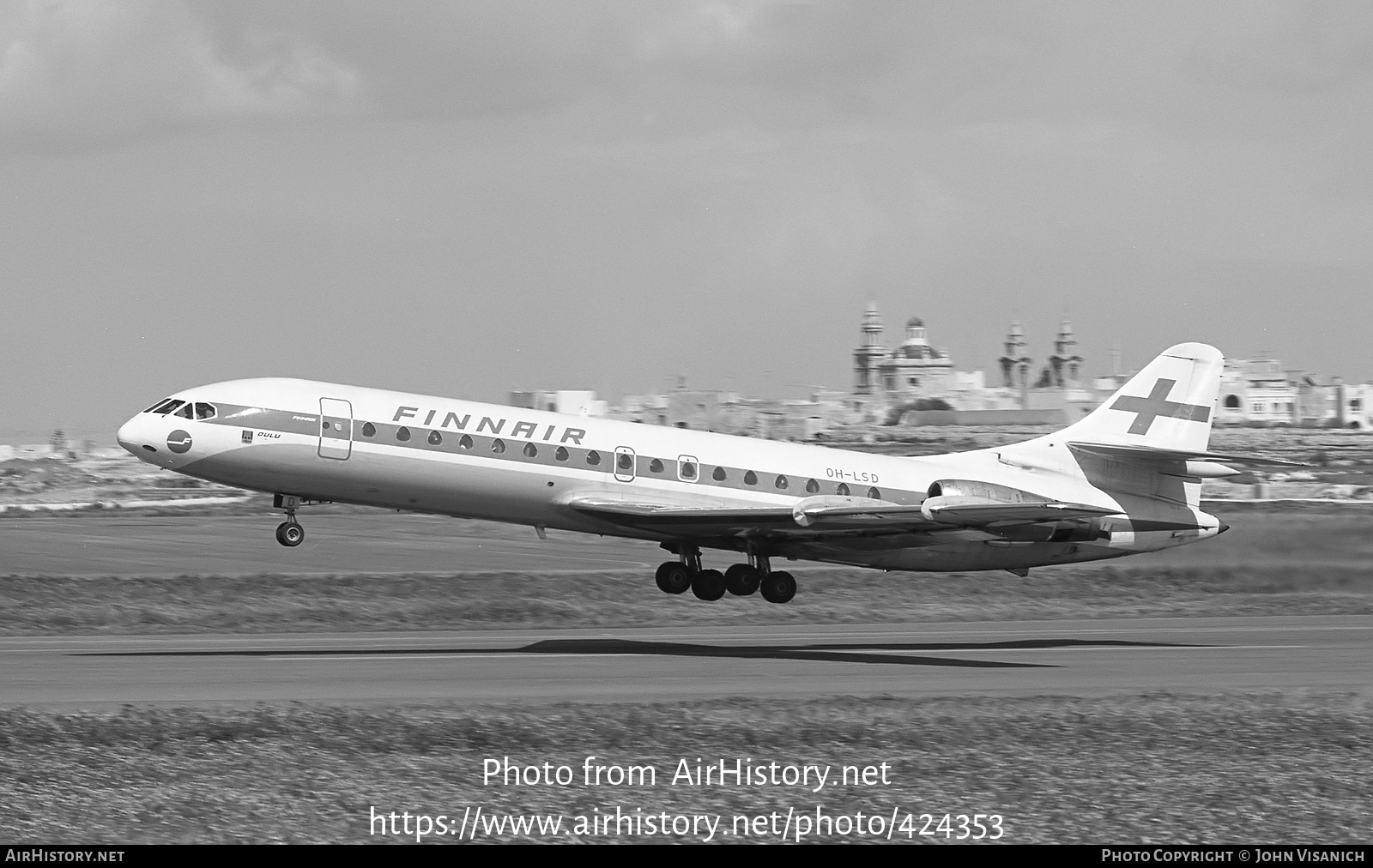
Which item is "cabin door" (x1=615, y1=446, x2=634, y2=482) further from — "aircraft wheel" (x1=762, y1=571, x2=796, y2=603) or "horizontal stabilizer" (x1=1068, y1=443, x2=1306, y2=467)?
"horizontal stabilizer" (x1=1068, y1=443, x2=1306, y2=467)

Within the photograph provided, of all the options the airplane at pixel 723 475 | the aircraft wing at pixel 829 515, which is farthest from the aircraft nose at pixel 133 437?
the aircraft wing at pixel 829 515

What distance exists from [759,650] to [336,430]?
9977mm

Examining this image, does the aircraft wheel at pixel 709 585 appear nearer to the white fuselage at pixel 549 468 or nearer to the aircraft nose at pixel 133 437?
the white fuselage at pixel 549 468

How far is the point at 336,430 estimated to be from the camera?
32.5 metres

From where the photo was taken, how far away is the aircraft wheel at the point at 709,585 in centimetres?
3672

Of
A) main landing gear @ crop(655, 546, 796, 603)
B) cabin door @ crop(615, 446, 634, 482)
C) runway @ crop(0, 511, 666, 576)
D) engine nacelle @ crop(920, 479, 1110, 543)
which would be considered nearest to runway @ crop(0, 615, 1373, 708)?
main landing gear @ crop(655, 546, 796, 603)

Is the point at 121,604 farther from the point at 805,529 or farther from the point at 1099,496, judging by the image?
the point at 1099,496

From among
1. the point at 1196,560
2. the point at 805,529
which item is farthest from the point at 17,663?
the point at 1196,560

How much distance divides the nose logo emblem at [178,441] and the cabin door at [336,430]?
8.31 ft

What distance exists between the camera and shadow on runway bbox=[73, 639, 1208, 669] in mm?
32719

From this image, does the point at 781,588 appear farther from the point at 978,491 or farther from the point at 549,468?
the point at 549,468

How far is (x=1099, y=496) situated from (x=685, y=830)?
78.3ft

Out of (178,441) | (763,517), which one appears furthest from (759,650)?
(178,441)

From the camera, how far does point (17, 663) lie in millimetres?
31031
